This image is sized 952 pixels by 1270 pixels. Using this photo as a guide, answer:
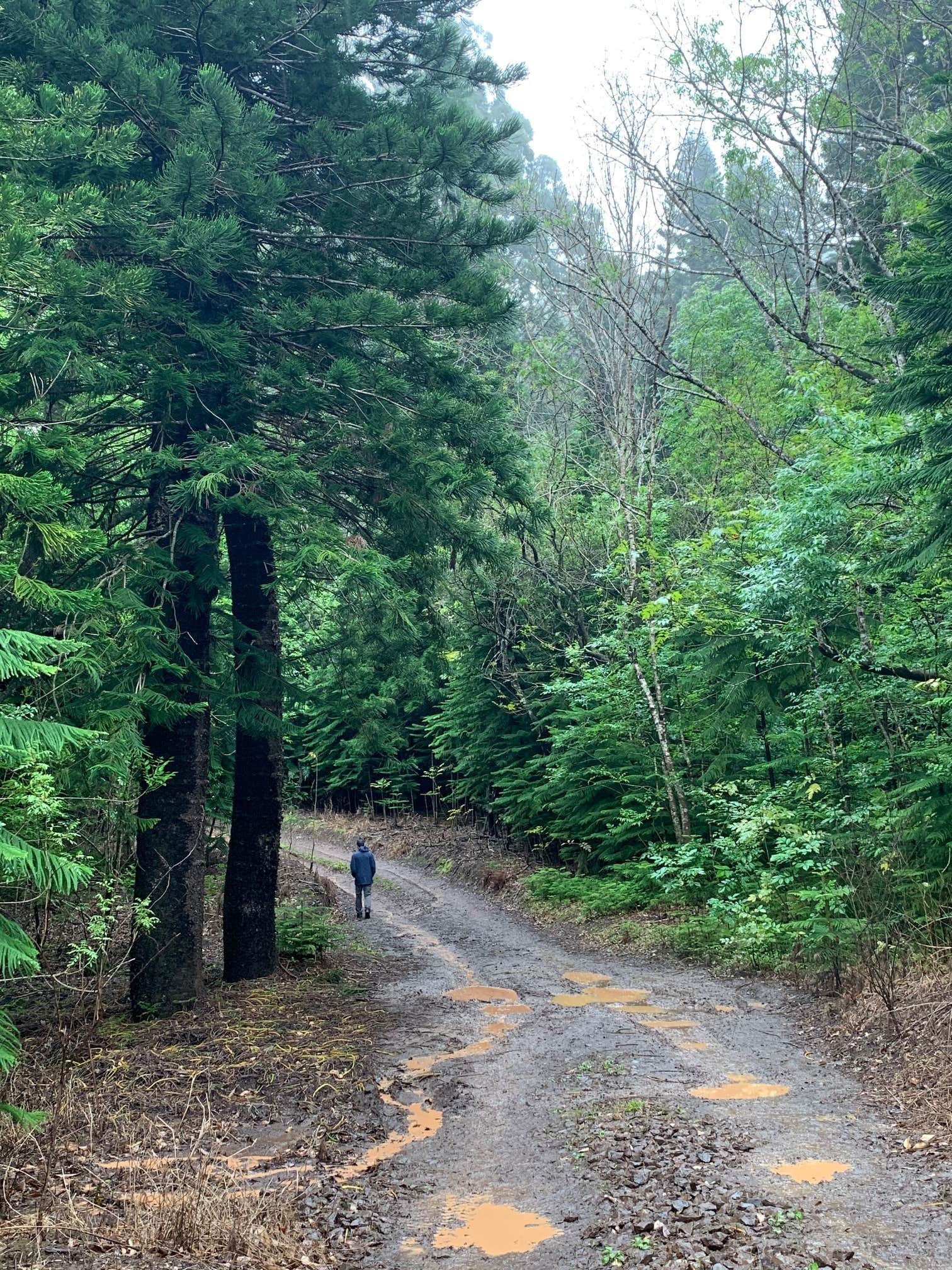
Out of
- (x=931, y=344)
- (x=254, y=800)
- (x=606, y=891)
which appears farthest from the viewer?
(x=606, y=891)

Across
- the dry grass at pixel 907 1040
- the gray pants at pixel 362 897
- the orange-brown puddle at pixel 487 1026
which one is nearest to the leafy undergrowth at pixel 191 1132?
the orange-brown puddle at pixel 487 1026

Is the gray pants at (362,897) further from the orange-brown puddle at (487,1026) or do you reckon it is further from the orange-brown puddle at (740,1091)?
the orange-brown puddle at (740,1091)

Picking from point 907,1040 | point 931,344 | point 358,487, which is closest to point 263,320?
point 358,487

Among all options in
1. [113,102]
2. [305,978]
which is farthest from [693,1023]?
[113,102]

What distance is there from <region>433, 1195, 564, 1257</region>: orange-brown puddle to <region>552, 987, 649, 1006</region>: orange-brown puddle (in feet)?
16.8

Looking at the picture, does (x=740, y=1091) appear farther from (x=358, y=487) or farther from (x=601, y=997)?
(x=358, y=487)

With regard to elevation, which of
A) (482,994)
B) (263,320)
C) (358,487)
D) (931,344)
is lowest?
(482,994)

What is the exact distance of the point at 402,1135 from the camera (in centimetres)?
666

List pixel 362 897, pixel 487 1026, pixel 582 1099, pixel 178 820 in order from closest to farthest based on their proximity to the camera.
A: 1. pixel 582 1099
2. pixel 178 820
3. pixel 487 1026
4. pixel 362 897

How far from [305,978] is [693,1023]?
15.4 ft

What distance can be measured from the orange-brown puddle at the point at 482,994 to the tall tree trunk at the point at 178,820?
325cm

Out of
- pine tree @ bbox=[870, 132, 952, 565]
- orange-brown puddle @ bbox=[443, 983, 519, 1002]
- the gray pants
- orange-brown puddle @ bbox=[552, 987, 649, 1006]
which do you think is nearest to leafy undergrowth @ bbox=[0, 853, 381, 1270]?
orange-brown puddle @ bbox=[443, 983, 519, 1002]

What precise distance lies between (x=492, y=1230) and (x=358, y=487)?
24.4 ft

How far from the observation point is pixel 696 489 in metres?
18.8
